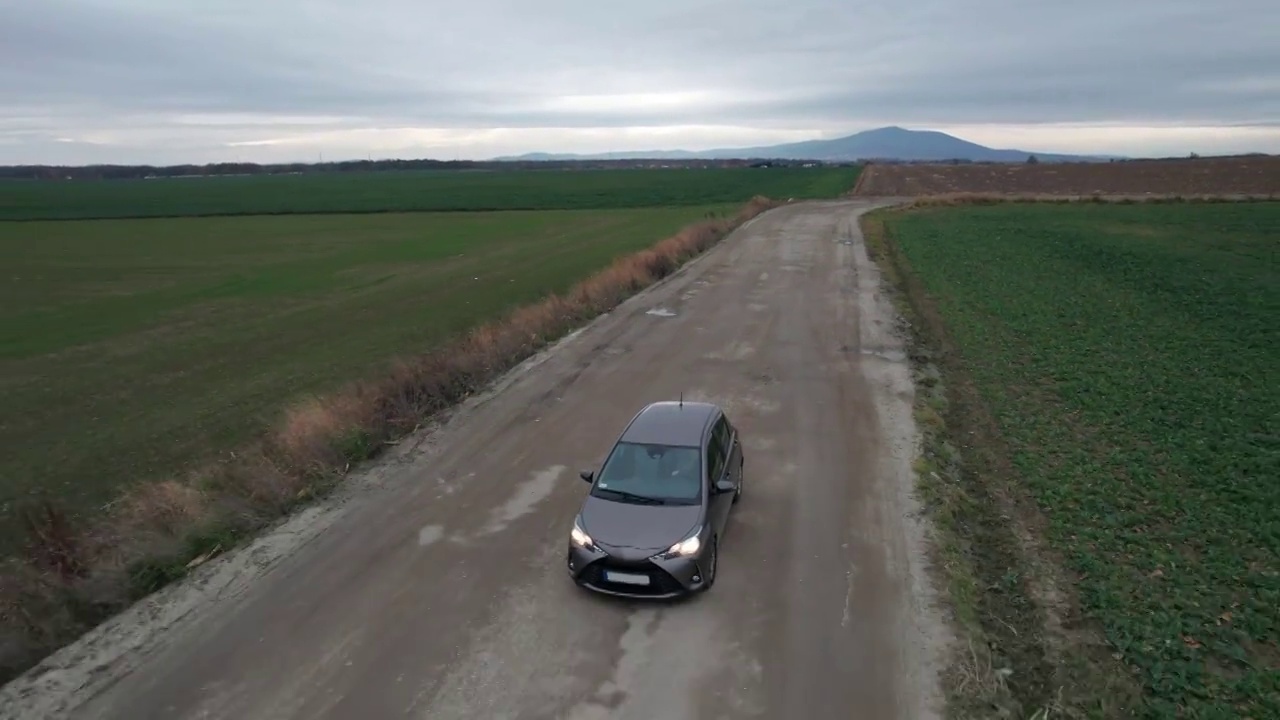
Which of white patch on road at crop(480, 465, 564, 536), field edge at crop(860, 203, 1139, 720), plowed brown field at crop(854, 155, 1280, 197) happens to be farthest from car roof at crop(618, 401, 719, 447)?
plowed brown field at crop(854, 155, 1280, 197)

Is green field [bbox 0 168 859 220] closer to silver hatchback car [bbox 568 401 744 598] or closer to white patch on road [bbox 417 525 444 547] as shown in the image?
white patch on road [bbox 417 525 444 547]

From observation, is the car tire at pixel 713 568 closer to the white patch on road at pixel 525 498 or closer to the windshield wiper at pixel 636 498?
the windshield wiper at pixel 636 498

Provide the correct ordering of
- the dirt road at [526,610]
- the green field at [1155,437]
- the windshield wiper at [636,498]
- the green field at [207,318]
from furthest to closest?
the green field at [207,318]
the windshield wiper at [636,498]
the green field at [1155,437]
the dirt road at [526,610]

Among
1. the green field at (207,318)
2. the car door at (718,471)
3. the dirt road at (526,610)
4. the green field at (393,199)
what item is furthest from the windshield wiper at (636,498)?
the green field at (393,199)

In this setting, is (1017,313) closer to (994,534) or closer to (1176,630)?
(994,534)

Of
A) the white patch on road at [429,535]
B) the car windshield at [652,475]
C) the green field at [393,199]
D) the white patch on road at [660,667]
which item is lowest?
Result: the white patch on road at [660,667]

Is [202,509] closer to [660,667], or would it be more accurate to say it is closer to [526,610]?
[526,610]

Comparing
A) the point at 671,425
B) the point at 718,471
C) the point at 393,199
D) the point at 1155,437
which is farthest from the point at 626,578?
the point at 393,199
